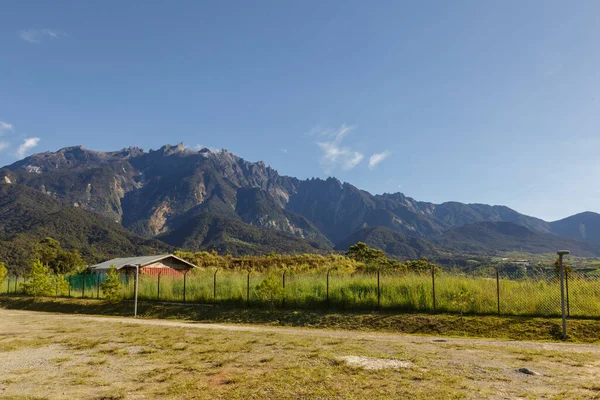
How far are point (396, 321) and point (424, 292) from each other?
8.86 ft

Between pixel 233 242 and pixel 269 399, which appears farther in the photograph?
pixel 233 242

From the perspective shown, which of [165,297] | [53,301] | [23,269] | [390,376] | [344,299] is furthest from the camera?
[23,269]

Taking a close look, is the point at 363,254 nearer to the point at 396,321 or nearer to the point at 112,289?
the point at 112,289

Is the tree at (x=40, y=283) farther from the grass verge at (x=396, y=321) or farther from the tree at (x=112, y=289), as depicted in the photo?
the grass verge at (x=396, y=321)

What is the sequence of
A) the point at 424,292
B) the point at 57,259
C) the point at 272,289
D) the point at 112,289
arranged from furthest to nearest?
the point at 57,259, the point at 112,289, the point at 272,289, the point at 424,292

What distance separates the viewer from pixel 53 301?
33.4 metres

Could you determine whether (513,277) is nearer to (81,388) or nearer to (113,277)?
(81,388)

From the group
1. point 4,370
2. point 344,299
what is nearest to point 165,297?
point 344,299

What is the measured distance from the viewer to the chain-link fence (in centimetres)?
1723

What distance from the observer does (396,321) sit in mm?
17781

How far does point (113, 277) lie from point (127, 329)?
13756 millimetres

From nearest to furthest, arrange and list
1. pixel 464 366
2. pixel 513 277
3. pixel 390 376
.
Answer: pixel 390 376 → pixel 464 366 → pixel 513 277

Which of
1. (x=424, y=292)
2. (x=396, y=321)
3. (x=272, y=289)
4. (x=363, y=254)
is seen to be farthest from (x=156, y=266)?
(x=396, y=321)

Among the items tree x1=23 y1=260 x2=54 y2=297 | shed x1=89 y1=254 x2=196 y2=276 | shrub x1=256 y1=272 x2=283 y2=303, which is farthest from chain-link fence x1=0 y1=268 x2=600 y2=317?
shed x1=89 y1=254 x2=196 y2=276
